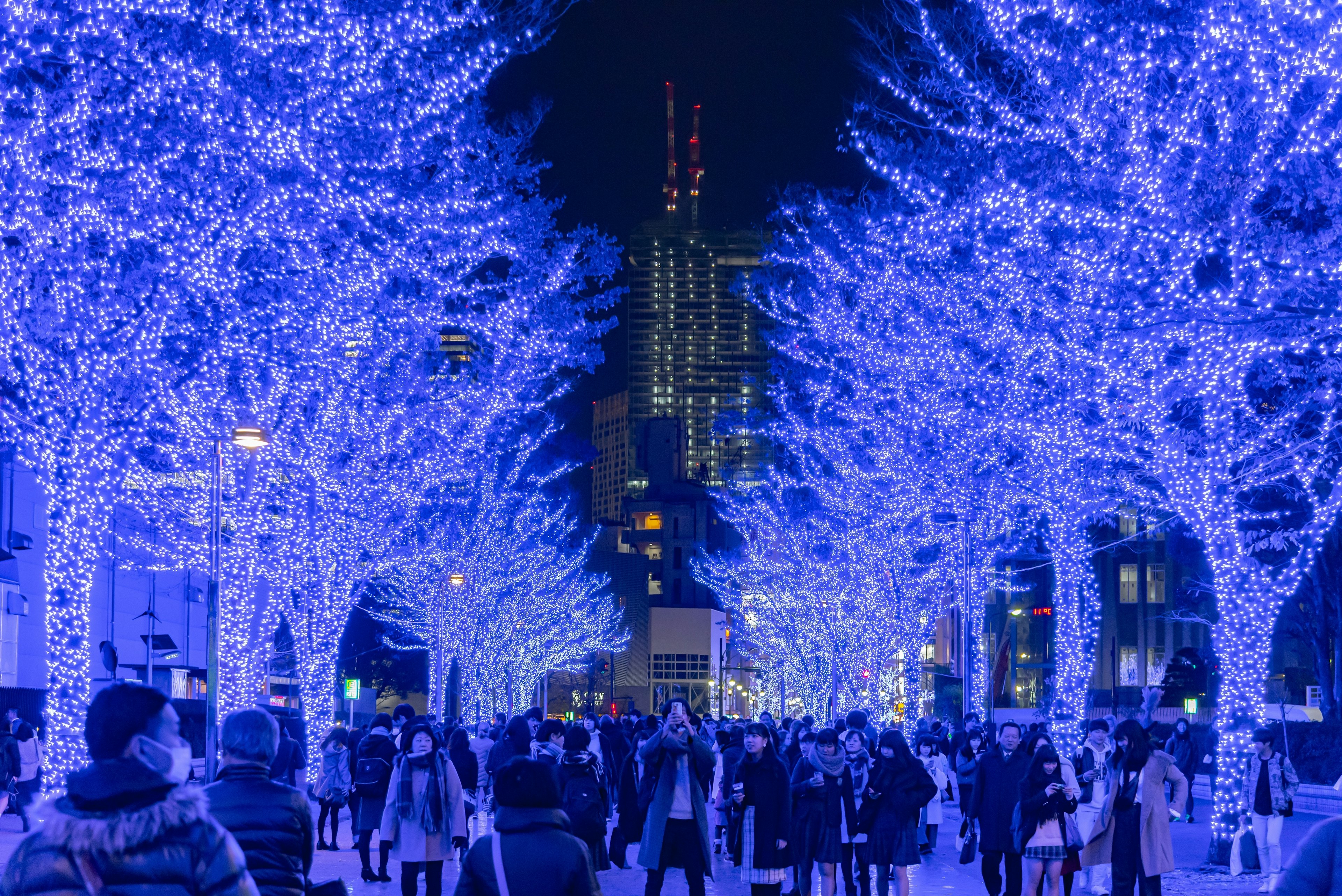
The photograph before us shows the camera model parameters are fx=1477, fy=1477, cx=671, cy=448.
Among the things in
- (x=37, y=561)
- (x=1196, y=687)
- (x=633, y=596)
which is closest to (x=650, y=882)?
(x=37, y=561)

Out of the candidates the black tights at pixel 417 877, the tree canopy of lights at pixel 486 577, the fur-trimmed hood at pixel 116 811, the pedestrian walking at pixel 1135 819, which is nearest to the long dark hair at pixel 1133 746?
the pedestrian walking at pixel 1135 819

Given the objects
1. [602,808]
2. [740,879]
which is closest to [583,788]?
[602,808]

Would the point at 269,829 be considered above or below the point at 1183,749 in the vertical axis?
above

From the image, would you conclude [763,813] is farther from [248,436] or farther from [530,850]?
[248,436]

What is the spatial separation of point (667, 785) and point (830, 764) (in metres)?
1.68

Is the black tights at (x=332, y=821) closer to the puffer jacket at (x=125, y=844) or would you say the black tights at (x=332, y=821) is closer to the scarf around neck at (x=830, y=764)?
the scarf around neck at (x=830, y=764)

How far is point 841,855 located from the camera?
12.1 metres

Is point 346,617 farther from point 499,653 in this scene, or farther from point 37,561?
point 499,653

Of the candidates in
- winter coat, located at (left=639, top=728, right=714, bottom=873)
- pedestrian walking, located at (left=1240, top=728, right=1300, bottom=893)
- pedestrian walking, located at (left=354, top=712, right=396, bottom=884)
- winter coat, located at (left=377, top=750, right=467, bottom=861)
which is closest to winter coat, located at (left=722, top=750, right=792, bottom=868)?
winter coat, located at (left=639, top=728, right=714, bottom=873)

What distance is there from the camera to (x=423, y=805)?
1170 centimetres

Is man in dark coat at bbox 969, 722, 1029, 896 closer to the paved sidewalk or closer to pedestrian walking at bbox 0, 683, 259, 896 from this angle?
the paved sidewalk

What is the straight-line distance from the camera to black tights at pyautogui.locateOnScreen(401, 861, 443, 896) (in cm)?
1170

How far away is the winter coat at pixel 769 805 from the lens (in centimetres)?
1070

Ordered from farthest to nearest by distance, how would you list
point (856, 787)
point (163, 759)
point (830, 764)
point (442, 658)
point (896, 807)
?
point (442, 658) < point (856, 787) < point (896, 807) < point (830, 764) < point (163, 759)
